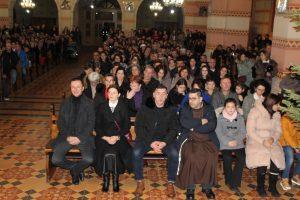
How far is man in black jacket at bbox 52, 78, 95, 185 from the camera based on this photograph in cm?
597

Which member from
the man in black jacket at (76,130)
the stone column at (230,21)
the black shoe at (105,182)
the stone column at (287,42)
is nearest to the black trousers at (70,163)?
the man in black jacket at (76,130)

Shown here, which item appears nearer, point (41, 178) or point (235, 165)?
point (235, 165)

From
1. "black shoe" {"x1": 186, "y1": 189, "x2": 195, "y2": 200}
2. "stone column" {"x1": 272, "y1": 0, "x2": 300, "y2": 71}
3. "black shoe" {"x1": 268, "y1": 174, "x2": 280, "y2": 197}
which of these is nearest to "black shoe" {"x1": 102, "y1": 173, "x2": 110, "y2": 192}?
"black shoe" {"x1": 186, "y1": 189, "x2": 195, "y2": 200}

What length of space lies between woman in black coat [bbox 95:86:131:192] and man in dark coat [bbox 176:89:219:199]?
2.79ft

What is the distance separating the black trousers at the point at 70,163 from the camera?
594 centimetres

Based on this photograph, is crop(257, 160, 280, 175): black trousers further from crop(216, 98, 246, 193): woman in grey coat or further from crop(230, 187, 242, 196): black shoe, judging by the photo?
crop(230, 187, 242, 196): black shoe

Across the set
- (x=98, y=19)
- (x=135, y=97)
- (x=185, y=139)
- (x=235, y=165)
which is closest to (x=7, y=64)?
(x=135, y=97)

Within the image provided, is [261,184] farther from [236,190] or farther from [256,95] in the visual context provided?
[256,95]

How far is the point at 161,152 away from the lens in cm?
608

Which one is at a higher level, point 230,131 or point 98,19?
point 98,19

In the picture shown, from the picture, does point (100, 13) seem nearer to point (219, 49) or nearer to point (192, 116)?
point (219, 49)

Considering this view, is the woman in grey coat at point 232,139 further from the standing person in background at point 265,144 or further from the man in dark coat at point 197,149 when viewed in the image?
the man in dark coat at point 197,149

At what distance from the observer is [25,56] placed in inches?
510

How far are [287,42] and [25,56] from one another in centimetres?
824
